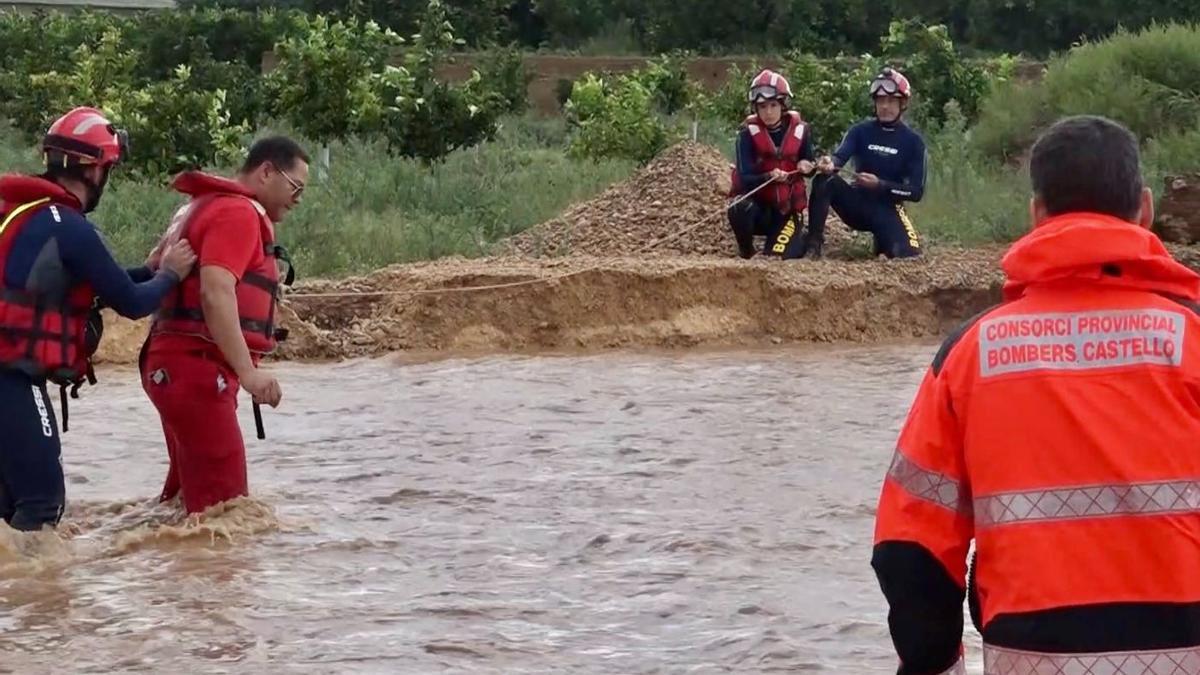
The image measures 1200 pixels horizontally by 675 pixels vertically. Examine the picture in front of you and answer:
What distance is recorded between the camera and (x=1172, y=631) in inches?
119

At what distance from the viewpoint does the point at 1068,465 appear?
3033 mm

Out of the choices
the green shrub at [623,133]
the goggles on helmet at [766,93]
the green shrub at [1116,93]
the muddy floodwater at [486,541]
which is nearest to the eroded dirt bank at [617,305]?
the goggles on helmet at [766,93]

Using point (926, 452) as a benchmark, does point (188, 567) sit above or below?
below

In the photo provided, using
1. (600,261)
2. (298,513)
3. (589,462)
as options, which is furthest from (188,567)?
(600,261)

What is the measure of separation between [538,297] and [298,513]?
215 inches

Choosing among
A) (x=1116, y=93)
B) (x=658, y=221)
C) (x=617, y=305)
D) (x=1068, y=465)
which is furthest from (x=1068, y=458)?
(x=1116, y=93)

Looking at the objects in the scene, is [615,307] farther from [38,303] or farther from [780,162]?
[38,303]

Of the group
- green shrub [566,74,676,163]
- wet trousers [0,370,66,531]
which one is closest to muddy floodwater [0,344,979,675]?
wet trousers [0,370,66,531]

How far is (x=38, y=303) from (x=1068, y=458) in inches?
170

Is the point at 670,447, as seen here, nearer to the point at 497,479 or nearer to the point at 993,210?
the point at 497,479

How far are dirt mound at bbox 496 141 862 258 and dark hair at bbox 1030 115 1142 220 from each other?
11712 millimetres

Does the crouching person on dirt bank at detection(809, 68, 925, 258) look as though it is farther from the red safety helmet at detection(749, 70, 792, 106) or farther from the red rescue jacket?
the red rescue jacket

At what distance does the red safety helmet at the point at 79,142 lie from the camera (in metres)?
6.54

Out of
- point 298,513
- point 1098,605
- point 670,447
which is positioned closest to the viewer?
point 1098,605
